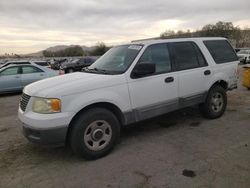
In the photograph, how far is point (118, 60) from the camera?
4980mm

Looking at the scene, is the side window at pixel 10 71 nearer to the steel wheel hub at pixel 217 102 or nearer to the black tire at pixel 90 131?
the black tire at pixel 90 131

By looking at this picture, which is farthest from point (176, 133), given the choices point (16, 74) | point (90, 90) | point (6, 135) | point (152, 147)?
point (16, 74)

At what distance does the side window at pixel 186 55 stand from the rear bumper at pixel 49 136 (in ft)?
8.71

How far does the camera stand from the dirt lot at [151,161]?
349 cm

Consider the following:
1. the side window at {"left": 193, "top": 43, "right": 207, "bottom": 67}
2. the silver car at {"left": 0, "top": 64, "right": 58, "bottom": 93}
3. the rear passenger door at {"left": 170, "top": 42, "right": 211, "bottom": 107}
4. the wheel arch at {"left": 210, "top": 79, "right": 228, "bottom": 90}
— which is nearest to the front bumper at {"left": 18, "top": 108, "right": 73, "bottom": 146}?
the rear passenger door at {"left": 170, "top": 42, "right": 211, "bottom": 107}

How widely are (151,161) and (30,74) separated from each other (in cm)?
941

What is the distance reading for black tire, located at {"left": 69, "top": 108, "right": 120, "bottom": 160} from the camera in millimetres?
3930

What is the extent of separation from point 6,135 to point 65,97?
2.55 m

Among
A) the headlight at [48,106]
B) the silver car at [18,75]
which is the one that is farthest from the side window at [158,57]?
the silver car at [18,75]

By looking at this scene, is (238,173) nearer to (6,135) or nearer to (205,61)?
(205,61)

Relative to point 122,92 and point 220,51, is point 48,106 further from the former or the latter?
point 220,51

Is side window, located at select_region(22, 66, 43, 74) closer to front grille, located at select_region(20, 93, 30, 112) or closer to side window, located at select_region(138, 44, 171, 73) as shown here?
front grille, located at select_region(20, 93, 30, 112)

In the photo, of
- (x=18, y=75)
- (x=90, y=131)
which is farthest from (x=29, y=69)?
(x=90, y=131)

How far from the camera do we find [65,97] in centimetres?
386
